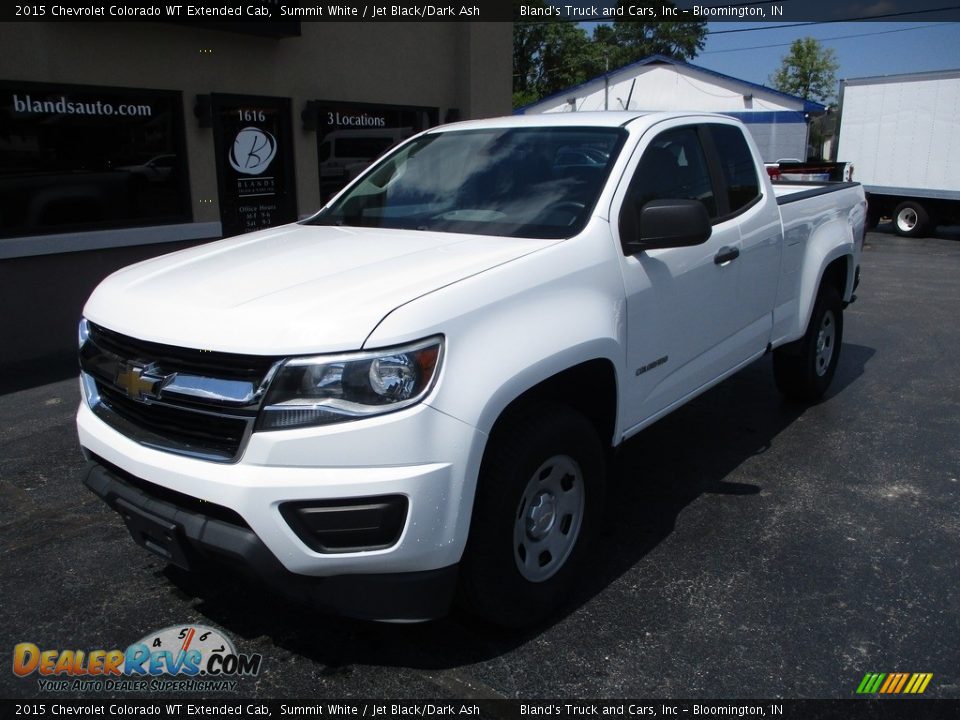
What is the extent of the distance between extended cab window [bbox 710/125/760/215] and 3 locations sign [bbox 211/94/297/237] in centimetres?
581

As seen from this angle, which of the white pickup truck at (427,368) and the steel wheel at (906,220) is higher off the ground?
the white pickup truck at (427,368)

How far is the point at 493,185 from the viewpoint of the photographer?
12.1 ft

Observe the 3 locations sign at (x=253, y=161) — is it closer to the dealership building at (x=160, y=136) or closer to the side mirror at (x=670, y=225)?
the dealership building at (x=160, y=136)

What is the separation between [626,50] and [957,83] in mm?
48761

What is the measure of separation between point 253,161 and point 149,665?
7.05 meters

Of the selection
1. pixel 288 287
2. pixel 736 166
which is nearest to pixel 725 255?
pixel 736 166

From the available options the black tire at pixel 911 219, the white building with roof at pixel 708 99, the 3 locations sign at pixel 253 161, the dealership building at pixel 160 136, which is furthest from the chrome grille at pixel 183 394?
the white building with roof at pixel 708 99

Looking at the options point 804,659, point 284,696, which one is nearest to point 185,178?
point 284,696

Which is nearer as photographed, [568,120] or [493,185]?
[493,185]

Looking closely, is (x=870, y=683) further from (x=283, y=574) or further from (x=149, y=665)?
(x=149, y=665)

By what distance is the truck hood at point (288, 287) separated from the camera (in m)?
2.43

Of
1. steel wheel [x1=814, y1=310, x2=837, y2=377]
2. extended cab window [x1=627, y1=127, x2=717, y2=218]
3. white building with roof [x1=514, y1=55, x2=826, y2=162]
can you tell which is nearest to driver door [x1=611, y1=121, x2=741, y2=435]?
extended cab window [x1=627, y1=127, x2=717, y2=218]

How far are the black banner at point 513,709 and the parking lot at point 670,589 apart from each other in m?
0.05

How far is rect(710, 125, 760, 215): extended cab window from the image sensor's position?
4332mm
